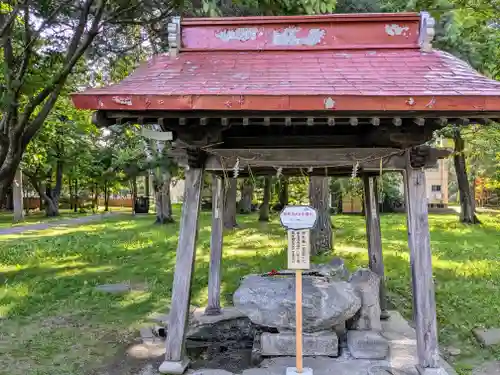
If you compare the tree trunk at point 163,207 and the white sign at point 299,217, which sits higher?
the white sign at point 299,217

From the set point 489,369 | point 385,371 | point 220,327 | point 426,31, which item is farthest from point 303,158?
point 489,369

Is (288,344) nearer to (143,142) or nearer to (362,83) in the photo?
(362,83)

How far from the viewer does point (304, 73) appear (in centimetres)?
439

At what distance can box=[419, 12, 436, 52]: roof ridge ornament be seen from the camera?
4854 mm

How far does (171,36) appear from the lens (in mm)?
5145

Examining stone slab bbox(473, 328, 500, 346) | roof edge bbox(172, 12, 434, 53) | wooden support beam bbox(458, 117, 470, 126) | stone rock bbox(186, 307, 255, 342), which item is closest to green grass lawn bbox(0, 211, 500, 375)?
stone slab bbox(473, 328, 500, 346)

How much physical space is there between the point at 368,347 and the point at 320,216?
6.95 metres

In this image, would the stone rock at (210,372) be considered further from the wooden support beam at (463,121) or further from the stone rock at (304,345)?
the wooden support beam at (463,121)

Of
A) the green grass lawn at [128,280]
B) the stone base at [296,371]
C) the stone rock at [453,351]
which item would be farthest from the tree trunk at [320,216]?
the stone base at [296,371]

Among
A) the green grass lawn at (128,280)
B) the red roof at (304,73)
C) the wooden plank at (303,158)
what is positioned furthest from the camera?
the green grass lawn at (128,280)

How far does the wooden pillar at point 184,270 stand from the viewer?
15.8ft

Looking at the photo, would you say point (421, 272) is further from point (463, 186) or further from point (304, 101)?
point (463, 186)

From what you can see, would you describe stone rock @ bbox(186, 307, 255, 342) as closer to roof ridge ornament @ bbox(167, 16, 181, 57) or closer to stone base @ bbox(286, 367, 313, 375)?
stone base @ bbox(286, 367, 313, 375)

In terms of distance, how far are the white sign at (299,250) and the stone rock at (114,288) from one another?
5675 millimetres
